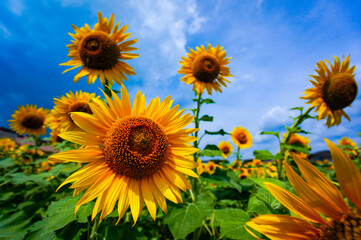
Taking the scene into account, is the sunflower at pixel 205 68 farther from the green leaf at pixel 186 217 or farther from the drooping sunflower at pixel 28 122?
the drooping sunflower at pixel 28 122

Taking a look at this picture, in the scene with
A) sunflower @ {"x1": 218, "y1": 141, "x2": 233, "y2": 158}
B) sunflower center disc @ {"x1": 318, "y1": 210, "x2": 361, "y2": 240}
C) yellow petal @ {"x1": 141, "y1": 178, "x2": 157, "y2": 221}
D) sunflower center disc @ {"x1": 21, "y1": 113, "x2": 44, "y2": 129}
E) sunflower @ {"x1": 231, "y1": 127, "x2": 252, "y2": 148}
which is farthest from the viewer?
sunflower @ {"x1": 218, "y1": 141, "x2": 233, "y2": 158}

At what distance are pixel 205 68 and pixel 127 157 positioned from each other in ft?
10.5

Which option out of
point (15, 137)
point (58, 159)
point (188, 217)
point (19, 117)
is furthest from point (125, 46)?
point (15, 137)

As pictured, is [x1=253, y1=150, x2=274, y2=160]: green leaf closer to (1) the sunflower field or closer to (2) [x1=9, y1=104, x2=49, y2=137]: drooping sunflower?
(1) the sunflower field

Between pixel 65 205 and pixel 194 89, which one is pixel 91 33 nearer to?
pixel 194 89

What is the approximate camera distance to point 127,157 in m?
1.55

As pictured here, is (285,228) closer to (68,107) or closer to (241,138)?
(68,107)

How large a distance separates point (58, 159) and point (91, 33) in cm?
247

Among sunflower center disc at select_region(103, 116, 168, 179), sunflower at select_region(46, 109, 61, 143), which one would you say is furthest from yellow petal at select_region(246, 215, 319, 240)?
sunflower at select_region(46, 109, 61, 143)

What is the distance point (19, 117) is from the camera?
5727 mm

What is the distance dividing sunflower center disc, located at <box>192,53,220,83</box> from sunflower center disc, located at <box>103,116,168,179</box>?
2.81 metres

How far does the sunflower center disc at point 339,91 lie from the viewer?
12.6 feet

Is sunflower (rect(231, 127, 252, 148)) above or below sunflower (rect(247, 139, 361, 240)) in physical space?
above

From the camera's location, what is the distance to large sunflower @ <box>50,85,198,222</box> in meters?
1.46
